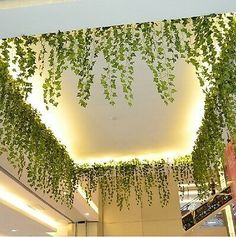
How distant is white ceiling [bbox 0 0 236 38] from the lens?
225 cm

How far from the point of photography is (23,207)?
271 inches

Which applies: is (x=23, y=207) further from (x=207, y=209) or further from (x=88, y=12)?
(x=88, y=12)

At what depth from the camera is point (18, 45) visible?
9.73 ft

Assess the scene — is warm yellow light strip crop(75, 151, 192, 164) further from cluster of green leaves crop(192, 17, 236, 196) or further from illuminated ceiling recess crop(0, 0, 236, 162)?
cluster of green leaves crop(192, 17, 236, 196)

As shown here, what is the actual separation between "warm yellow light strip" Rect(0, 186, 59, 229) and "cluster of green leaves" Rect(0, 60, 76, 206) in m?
0.83

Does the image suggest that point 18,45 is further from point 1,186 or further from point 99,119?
point 1,186

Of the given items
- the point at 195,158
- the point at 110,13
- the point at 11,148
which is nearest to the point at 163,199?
the point at 195,158

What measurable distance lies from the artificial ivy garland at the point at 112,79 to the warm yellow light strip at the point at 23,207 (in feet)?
2.85

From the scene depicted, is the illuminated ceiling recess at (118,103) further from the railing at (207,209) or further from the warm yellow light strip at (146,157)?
the railing at (207,209)

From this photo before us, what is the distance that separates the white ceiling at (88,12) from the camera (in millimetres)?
2246

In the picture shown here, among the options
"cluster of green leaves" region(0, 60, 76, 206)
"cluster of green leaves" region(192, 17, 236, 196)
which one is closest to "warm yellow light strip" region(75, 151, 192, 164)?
"cluster of green leaves" region(0, 60, 76, 206)

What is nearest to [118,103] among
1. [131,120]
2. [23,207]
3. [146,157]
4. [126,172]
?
[131,120]

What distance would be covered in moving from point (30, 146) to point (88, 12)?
261 cm

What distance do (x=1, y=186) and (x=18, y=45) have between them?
3136mm
